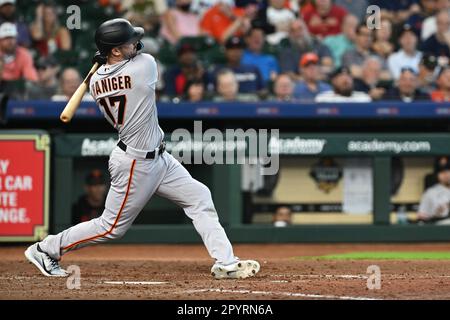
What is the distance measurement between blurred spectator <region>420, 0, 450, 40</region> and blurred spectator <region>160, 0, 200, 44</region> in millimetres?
2965

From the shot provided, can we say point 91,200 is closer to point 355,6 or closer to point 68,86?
point 68,86

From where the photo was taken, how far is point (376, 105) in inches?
441

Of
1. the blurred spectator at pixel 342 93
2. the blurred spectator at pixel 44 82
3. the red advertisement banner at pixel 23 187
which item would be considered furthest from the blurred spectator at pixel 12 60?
the blurred spectator at pixel 342 93

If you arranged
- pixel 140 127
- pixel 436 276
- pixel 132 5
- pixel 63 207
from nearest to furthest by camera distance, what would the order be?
pixel 140 127 < pixel 436 276 < pixel 63 207 < pixel 132 5

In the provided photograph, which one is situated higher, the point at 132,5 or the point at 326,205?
the point at 132,5

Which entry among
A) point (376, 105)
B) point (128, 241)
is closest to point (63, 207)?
point (128, 241)

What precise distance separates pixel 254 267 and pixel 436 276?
137 cm

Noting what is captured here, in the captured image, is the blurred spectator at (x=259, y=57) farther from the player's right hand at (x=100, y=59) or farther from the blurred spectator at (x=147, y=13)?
the player's right hand at (x=100, y=59)

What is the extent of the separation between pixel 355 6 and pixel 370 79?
1894 mm

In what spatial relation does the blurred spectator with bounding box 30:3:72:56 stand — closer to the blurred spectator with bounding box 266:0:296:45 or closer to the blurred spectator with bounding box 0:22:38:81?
the blurred spectator with bounding box 0:22:38:81

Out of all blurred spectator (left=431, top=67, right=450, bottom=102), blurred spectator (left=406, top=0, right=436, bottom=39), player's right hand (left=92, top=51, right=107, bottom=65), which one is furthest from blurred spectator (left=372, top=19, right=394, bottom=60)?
player's right hand (left=92, top=51, right=107, bottom=65)

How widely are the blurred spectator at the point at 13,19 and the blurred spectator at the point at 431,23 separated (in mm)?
5072

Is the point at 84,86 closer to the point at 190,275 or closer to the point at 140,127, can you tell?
the point at 140,127

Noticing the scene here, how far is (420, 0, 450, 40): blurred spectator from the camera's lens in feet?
42.8
